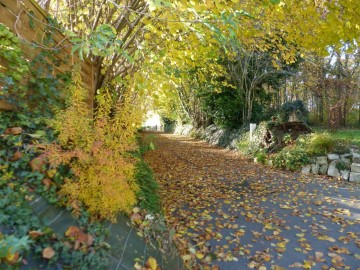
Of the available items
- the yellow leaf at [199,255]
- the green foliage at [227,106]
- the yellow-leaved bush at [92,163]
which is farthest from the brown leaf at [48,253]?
the green foliage at [227,106]

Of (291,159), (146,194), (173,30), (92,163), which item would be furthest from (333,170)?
(92,163)

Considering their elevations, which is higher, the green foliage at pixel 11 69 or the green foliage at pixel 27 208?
the green foliage at pixel 11 69

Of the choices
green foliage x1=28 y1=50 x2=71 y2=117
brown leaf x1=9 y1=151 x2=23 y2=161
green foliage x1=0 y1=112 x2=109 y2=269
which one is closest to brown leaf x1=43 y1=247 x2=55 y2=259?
green foliage x1=0 y1=112 x2=109 y2=269

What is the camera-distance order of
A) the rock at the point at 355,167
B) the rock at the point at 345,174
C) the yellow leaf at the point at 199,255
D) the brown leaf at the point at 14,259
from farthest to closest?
the rock at the point at 345,174
the rock at the point at 355,167
the yellow leaf at the point at 199,255
the brown leaf at the point at 14,259

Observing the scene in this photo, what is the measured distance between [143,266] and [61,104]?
230 centimetres

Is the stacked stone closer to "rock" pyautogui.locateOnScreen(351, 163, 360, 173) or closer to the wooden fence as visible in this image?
"rock" pyautogui.locateOnScreen(351, 163, 360, 173)

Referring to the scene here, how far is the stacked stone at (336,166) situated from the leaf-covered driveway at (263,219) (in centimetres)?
42

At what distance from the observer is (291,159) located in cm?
870

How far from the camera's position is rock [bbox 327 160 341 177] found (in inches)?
311

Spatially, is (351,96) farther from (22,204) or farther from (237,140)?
(22,204)

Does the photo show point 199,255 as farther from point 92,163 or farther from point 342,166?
point 342,166

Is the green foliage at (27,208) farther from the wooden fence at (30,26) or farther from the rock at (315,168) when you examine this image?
the rock at (315,168)

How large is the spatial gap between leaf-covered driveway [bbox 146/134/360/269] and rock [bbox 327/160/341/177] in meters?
0.36

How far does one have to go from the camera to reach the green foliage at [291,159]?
337 inches
